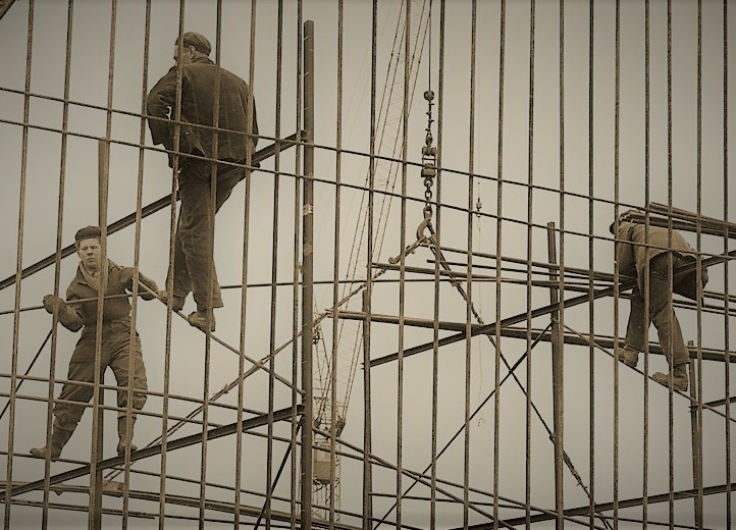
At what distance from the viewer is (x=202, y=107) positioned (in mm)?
7992

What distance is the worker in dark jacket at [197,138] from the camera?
310 inches

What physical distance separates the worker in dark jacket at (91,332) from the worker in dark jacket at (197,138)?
299 millimetres

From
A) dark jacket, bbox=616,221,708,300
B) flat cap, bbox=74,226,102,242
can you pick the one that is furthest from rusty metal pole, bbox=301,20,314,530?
dark jacket, bbox=616,221,708,300

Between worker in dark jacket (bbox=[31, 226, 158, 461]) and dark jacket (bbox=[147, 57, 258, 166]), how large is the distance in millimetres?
941

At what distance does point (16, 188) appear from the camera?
9.09m

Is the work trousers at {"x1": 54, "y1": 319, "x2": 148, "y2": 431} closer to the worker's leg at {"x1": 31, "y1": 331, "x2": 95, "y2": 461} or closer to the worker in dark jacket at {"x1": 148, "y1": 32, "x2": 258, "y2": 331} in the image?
the worker's leg at {"x1": 31, "y1": 331, "x2": 95, "y2": 461}

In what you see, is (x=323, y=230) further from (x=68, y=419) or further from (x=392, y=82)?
(x=68, y=419)

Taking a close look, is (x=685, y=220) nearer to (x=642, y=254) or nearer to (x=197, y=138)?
(x=642, y=254)

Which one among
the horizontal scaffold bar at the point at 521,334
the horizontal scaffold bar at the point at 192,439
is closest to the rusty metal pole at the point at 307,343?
the horizontal scaffold bar at the point at 192,439

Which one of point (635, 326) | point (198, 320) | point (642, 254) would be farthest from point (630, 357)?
point (198, 320)

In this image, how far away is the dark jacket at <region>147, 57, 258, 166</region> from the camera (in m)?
7.85

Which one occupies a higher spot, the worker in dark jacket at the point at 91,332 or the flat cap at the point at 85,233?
the flat cap at the point at 85,233

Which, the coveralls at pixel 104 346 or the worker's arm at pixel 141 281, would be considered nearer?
the worker's arm at pixel 141 281

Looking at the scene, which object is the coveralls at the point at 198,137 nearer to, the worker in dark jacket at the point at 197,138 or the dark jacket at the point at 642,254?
the worker in dark jacket at the point at 197,138
